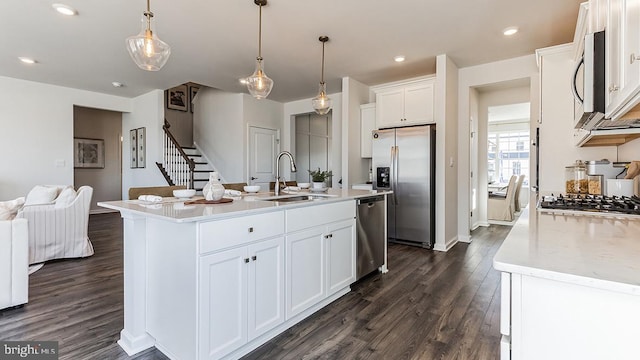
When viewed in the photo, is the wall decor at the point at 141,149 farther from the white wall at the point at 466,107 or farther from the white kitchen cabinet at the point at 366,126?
the white wall at the point at 466,107

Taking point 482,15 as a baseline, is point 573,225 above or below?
below

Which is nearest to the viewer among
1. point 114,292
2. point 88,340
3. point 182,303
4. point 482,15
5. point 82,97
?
point 182,303

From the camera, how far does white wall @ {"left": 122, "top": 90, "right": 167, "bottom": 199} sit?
6.08m

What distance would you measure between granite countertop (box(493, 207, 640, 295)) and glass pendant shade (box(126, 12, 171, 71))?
2577mm

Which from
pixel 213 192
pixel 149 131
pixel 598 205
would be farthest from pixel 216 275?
pixel 149 131

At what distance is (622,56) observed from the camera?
93 centimetres

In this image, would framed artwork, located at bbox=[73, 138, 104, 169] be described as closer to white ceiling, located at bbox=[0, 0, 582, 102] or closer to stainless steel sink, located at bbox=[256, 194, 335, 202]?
white ceiling, located at bbox=[0, 0, 582, 102]

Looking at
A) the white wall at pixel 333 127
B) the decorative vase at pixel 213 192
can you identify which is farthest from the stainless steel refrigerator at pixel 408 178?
the decorative vase at pixel 213 192

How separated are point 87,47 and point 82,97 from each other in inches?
103

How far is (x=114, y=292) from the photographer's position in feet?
9.04

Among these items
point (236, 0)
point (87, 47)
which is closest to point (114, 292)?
point (236, 0)

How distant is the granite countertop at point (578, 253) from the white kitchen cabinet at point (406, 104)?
3451mm

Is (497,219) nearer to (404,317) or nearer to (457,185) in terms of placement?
(457,185)

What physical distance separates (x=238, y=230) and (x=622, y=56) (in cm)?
174
